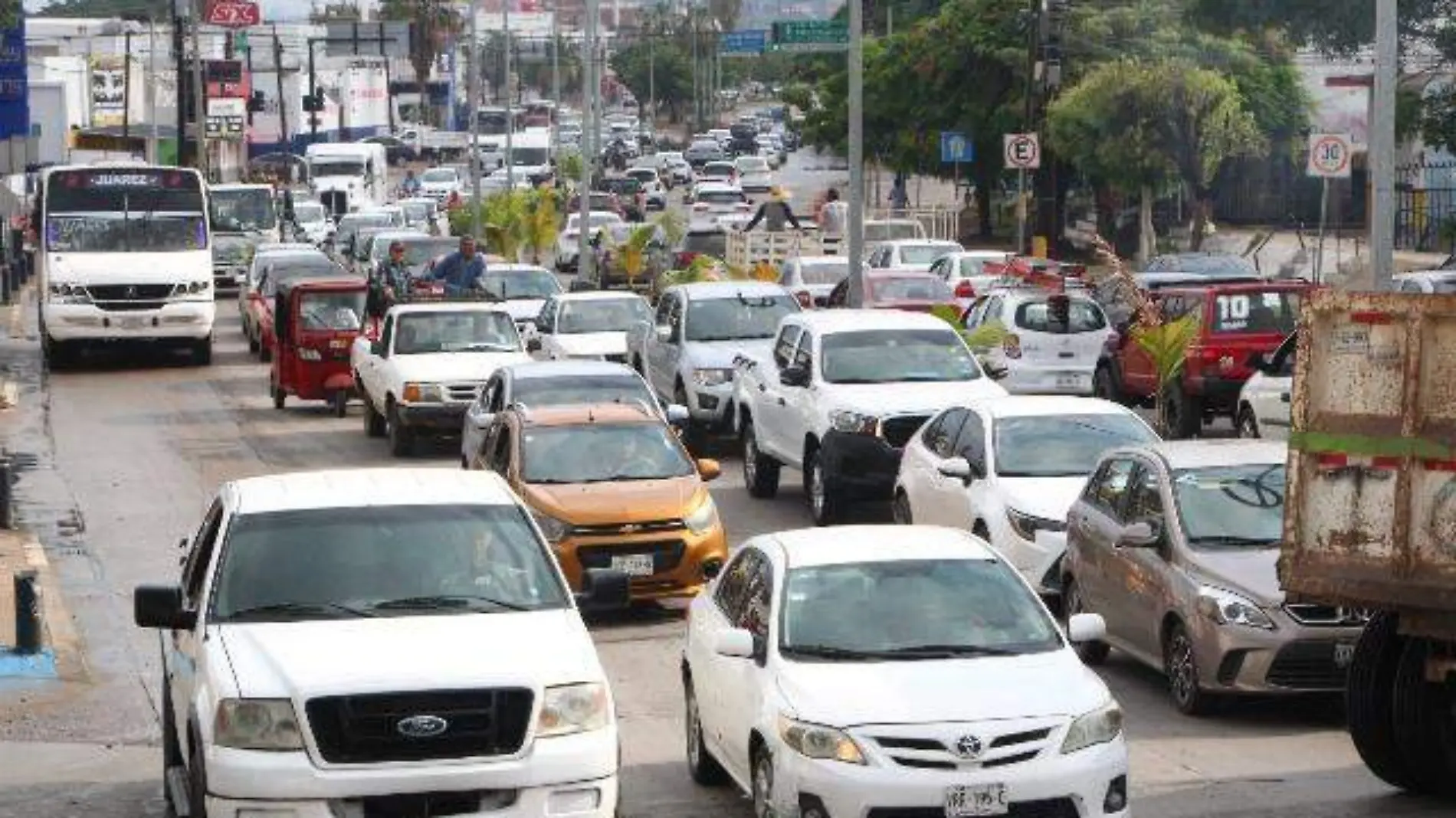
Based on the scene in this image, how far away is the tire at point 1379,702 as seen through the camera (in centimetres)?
1380

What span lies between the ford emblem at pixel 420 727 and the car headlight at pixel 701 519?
970 cm

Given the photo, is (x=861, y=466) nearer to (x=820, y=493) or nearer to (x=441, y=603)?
(x=820, y=493)

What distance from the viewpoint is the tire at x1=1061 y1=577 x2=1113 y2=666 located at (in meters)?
18.6

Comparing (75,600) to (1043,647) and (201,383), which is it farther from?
(201,383)

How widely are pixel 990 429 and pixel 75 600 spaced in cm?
724

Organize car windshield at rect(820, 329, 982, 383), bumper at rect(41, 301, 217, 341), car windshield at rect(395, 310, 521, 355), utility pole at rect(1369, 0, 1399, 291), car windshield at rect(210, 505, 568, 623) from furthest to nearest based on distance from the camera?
1. bumper at rect(41, 301, 217, 341)
2. car windshield at rect(395, 310, 521, 355)
3. car windshield at rect(820, 329, 982, 383)
4. utility pole at rect(1369, 0, 1399, 291)
5. car windshield at rect(210, 505, 568, 623)

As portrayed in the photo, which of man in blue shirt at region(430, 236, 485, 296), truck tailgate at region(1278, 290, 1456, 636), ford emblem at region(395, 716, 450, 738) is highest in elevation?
truck tailgate at region(1278, 290, 1456, 636)

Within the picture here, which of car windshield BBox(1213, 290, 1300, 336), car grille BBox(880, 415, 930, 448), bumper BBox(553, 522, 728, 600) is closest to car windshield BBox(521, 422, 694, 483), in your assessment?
bumper BBox(553, 522, 728, 600)

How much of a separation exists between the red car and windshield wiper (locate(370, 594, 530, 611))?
27335 mm

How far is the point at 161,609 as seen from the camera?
1218cm

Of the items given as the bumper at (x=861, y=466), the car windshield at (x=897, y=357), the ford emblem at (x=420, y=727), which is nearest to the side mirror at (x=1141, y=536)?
the ford emblem at (x=420, y=727)

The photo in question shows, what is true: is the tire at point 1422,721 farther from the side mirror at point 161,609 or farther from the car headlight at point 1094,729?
the side mirror at point 161,609

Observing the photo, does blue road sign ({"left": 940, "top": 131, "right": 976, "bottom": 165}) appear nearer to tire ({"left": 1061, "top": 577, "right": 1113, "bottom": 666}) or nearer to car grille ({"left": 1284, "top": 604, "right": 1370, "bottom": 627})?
tire ({"left": 1061, "top": 577, "right": 1113, "bottom": 666})

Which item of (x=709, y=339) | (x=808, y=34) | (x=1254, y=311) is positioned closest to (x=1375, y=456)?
(x=1254, y=311)
